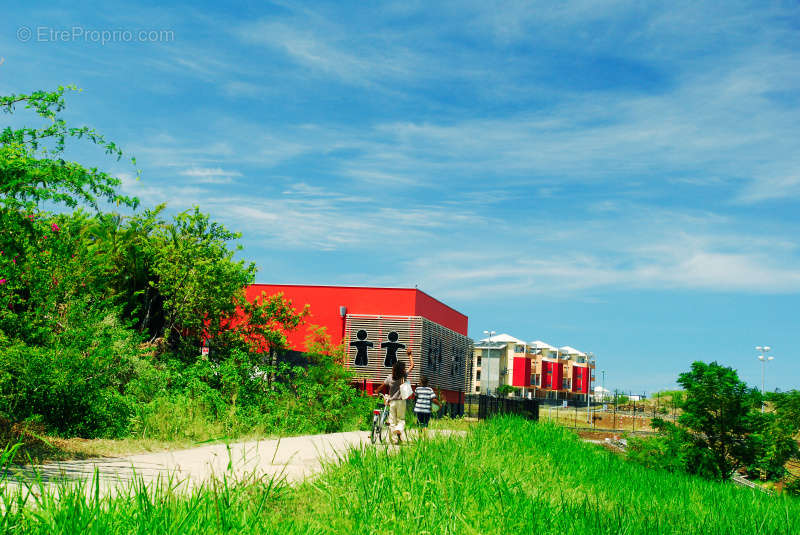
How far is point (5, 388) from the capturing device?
11.7 m

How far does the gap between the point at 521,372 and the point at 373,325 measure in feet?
215

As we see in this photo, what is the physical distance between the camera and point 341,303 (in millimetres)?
33812

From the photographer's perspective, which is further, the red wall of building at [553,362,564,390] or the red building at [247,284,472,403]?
the red wall of building at [553,362,564,390]

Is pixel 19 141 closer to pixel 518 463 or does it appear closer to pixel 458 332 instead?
pixel 518 463

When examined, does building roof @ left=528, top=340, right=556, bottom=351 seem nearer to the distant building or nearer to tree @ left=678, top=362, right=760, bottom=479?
the distant building

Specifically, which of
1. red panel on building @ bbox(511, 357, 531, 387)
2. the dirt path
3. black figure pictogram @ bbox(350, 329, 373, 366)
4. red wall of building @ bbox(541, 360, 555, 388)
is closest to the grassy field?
the dirt path

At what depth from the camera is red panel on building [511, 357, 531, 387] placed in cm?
9388

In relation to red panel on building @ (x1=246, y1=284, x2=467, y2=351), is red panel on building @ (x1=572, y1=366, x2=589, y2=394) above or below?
below

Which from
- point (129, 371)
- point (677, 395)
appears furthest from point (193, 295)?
point (677, 395)

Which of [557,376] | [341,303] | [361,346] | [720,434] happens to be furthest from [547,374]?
[720,434]

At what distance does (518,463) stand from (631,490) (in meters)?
1.60

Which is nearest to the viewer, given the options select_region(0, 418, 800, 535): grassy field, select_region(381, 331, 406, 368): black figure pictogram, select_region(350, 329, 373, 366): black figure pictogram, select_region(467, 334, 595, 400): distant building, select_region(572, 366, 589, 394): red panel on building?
select_region(0, 418, 800, 535): grassy field

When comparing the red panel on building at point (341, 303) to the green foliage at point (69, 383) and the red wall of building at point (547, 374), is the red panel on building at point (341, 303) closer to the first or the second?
the green foliage at point (69, 383)

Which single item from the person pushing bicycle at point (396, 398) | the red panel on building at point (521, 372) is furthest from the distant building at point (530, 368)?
the person pushing bicycle at point (396, 398)
